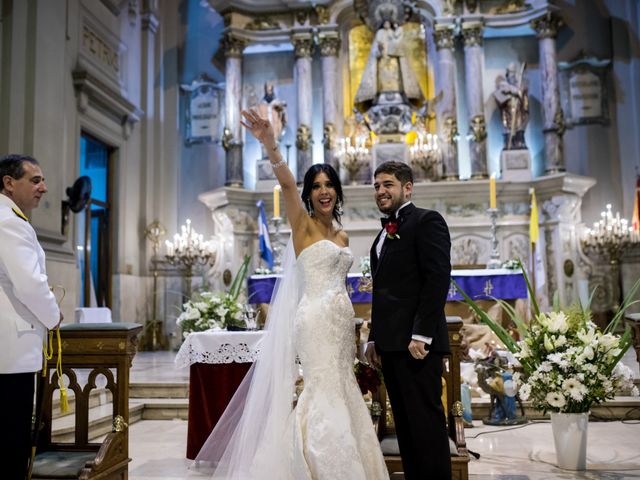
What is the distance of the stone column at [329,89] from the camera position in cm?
1156

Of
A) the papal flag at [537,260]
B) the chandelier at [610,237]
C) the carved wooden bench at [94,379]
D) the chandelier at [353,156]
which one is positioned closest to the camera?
the carved wooden bench at [94,379]

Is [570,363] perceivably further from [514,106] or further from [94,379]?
[514,106]

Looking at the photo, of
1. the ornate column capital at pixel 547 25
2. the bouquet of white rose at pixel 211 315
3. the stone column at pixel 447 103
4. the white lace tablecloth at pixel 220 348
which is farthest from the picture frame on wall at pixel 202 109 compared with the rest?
the white lace tablecloth at pixel 220 348

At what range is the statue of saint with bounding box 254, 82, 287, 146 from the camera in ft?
38.0

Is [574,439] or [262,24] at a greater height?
[262,24]

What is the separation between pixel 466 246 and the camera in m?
10.9

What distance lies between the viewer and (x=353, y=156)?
11.4 m

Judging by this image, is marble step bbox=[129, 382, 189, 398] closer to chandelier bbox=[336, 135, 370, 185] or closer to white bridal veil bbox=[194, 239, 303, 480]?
white bridal veil bbox=[194, 239, 303, 480]

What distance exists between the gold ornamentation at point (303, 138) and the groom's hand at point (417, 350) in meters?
9.02

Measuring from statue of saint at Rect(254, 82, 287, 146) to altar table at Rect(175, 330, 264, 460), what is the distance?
754 cm

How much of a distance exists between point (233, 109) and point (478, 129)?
4520 millimetres

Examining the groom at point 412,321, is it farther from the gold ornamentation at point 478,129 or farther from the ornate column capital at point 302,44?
the ornate column capital at point 302,44

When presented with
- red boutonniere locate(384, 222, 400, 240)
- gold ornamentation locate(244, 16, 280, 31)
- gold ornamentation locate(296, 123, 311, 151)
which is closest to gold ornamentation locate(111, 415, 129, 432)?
red boutonniere locate(384, 222, 400, 240)

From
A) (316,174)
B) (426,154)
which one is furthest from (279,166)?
(426,154)
